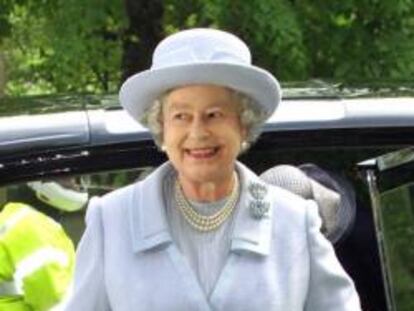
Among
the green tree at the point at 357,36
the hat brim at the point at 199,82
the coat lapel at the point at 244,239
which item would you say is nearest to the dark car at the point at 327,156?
the hat brim at the point at 199,82

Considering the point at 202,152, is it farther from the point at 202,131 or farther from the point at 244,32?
the point at 244,32

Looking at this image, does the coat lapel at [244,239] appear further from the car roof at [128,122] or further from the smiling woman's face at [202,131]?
the car roof at [128,122]

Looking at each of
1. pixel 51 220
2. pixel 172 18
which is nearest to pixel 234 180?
pixel 51 220

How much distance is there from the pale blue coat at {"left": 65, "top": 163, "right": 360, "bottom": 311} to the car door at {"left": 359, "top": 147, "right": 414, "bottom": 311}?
80 centimetres

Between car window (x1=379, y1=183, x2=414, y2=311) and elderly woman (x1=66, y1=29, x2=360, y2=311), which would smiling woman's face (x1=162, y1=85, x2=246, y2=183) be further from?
car window (x1=379, y1=183, x2=414, y2=311)

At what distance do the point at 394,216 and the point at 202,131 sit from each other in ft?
3.54

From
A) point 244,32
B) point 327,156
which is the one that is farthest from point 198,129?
point 244,32

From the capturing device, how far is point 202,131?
2426mm

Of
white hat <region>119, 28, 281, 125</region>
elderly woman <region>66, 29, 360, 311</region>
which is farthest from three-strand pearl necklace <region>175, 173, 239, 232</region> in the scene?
white hat <region>119, 28, 281, 125</region>

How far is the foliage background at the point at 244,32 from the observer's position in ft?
22.0

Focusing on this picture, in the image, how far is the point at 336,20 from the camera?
7.08 m

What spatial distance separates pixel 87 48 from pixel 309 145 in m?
4.17

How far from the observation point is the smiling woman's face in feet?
7.98

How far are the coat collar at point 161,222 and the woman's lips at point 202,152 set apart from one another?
5.0 inches
